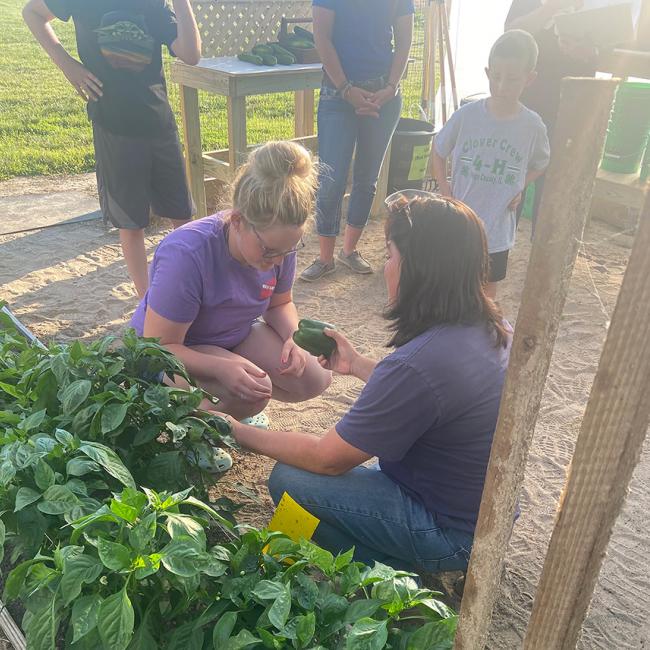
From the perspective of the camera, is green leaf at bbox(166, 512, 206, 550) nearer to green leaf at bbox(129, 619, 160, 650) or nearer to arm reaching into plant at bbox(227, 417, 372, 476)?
green leaf at bbox(129, 619, 160, 650)

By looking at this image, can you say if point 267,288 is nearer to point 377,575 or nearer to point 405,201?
point 405,201

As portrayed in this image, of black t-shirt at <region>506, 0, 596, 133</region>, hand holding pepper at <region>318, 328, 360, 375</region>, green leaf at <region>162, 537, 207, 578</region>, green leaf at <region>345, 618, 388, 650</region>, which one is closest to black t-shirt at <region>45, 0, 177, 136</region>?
hand holding pepper at <region>318, 328, 360, 375</region>

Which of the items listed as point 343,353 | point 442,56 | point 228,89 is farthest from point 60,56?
point 442,56

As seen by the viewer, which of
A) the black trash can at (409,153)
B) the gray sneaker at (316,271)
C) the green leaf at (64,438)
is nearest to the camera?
the green leaf at (64,438)

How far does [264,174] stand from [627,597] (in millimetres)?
1871

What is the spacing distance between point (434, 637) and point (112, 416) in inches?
34.6

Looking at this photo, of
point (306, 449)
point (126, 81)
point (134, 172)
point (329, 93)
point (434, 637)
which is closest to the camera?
point (434, 637)

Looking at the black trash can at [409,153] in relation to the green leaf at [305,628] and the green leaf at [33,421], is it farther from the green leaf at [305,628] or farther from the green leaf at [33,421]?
the green leaf at [305,628]

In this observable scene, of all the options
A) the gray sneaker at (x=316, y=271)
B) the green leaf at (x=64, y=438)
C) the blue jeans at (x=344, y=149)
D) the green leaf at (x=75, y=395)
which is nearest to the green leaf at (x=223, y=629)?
the green leaf at (x=64, y=438)

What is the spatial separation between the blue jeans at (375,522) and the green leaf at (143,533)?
789mm

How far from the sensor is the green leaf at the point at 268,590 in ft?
4.22

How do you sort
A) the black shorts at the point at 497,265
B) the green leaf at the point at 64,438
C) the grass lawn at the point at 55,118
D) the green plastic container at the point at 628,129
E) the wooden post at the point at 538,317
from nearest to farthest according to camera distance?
1. the wooden post at the point at 538,317
2. the green leaf at the point at 64,438
3. the black shorts at the point at 497,265
4. the green plastic container at the point at 628,129
5. the grass lawn at the point at 55,118

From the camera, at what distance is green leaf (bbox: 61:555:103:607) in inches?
48.2

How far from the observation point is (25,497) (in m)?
1.40
